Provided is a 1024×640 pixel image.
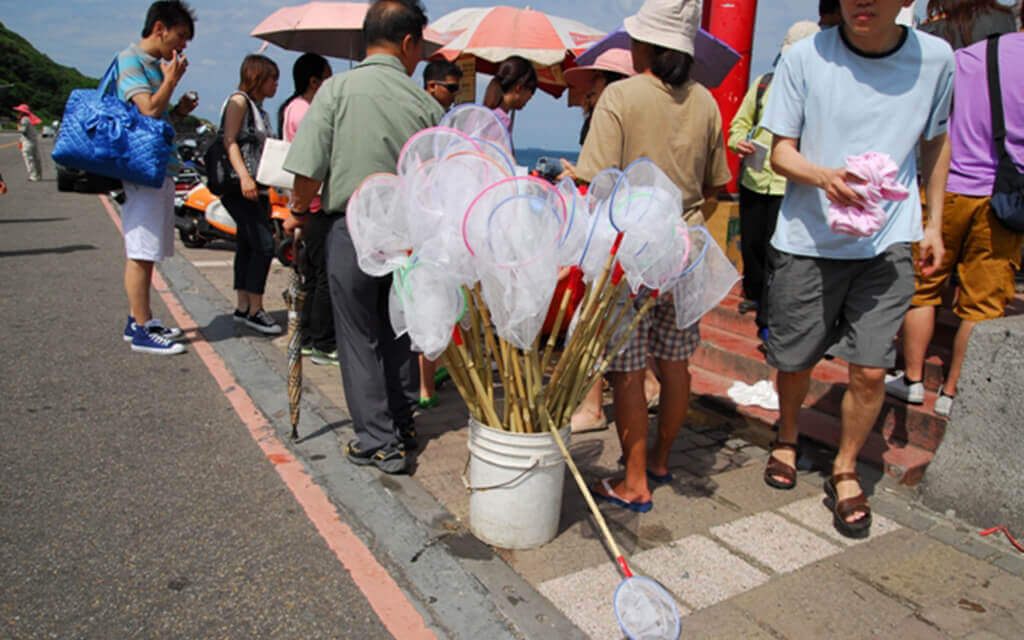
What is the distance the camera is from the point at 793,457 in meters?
3.42

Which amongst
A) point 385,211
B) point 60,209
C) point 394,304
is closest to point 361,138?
point 385,211

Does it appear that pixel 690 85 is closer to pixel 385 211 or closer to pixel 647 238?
pixel 647 238

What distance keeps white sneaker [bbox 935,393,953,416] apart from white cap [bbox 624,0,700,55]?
228 cm

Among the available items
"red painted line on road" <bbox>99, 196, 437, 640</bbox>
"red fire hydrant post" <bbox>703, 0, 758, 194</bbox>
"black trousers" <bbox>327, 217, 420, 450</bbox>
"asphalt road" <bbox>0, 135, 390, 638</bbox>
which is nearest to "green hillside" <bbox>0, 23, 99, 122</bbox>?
"asphalt road" <bbox>0, 135, 390, 638</bbox>

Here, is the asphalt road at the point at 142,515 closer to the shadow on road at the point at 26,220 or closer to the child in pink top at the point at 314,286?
the child in pink top at the point at 314,286

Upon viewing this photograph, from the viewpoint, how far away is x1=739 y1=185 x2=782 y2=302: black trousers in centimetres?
471

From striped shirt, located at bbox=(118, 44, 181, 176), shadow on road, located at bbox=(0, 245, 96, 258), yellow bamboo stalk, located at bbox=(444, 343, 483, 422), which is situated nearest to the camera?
yellow bamboo stalk, located at bbox=(444, 343, 483, 422)

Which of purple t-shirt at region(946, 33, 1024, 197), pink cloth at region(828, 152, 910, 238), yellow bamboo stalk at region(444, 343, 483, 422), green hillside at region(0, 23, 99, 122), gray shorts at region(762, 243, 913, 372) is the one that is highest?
purple t-shirt at region(946, 33, 1024, 197)

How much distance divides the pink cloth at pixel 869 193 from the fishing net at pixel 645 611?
1.53m

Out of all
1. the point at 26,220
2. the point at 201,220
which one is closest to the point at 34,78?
the point at 26,220

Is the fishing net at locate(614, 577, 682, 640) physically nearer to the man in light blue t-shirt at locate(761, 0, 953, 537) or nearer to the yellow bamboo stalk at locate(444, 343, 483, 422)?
the yellow bamboo stalk at locate(444, 343, 483, 422)

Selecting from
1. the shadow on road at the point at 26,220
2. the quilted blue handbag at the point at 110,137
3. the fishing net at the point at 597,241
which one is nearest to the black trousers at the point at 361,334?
the fishing net at the point at 597,241

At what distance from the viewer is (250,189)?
5195mm

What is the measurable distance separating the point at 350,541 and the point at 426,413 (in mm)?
1430
